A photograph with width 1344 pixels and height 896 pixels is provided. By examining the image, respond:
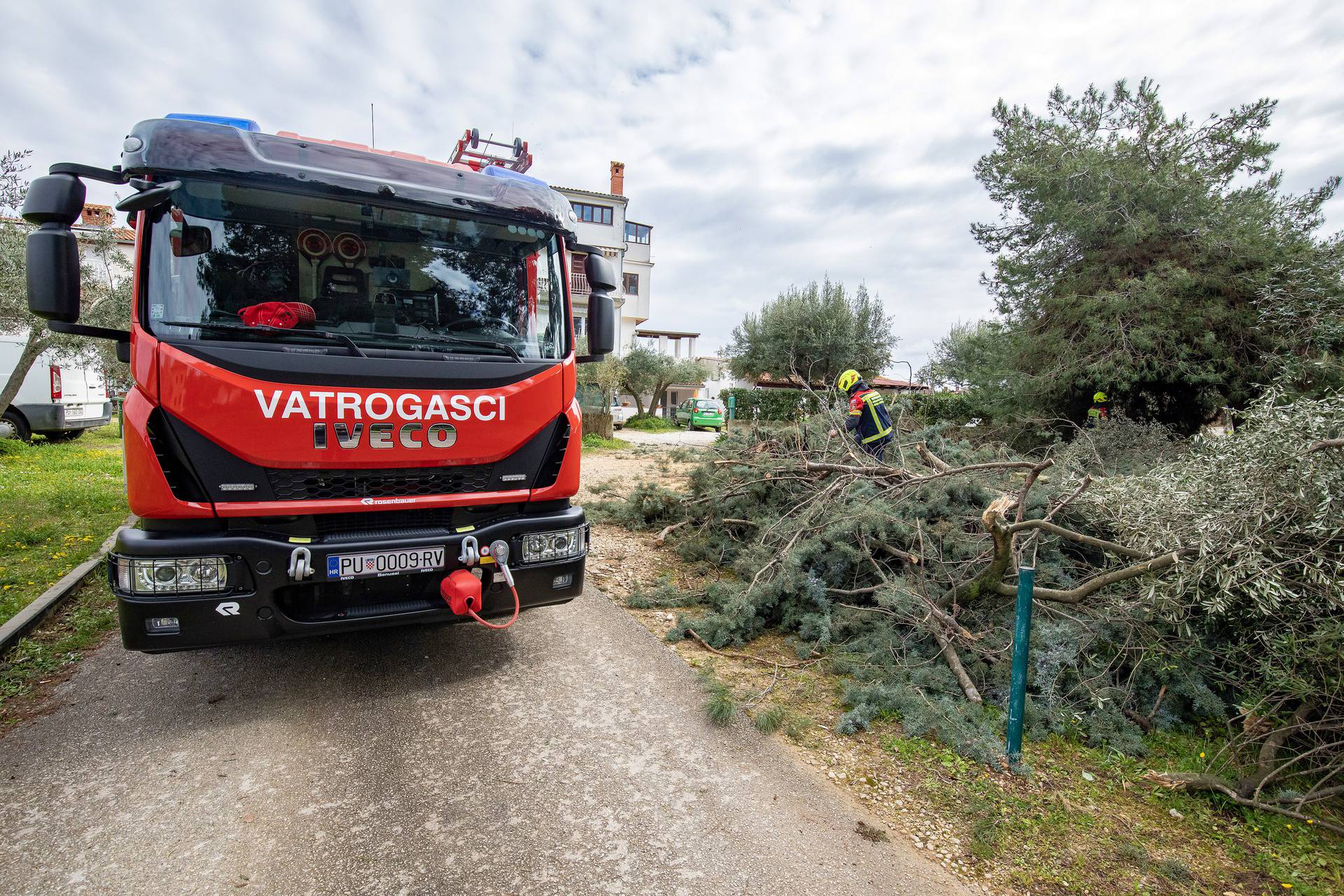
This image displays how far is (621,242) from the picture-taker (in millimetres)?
37688

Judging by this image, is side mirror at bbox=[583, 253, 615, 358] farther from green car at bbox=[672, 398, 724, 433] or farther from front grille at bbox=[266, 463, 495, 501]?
green car at bbox=[672, 398, 724, 433]

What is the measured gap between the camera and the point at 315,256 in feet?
11.3

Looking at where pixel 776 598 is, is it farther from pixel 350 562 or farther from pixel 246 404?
pixel 246 404

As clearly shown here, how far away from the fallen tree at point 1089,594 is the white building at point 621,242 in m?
27.9

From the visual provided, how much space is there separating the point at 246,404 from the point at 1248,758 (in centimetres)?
505

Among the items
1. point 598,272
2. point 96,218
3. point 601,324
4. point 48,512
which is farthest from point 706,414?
point 598,272

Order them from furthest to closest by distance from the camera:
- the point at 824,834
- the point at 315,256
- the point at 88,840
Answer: the point at 315,256 < the point at 824,834 < the point at 88,840

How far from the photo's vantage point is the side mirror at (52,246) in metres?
2.96

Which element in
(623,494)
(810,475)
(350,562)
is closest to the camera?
(350,562)

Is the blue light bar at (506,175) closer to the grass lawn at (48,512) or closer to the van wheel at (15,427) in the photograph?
the grass lawn at (48,512)

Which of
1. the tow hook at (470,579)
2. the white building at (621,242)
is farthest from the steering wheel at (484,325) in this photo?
the white building at (621,242)

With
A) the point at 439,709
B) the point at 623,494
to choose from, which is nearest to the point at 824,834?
the point at 439,709

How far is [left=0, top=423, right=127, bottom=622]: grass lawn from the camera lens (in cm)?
534

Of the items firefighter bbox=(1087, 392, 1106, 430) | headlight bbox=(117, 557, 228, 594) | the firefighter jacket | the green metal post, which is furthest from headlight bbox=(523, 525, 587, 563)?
firefighter bbox=(1087, 392, 1106, 430)
